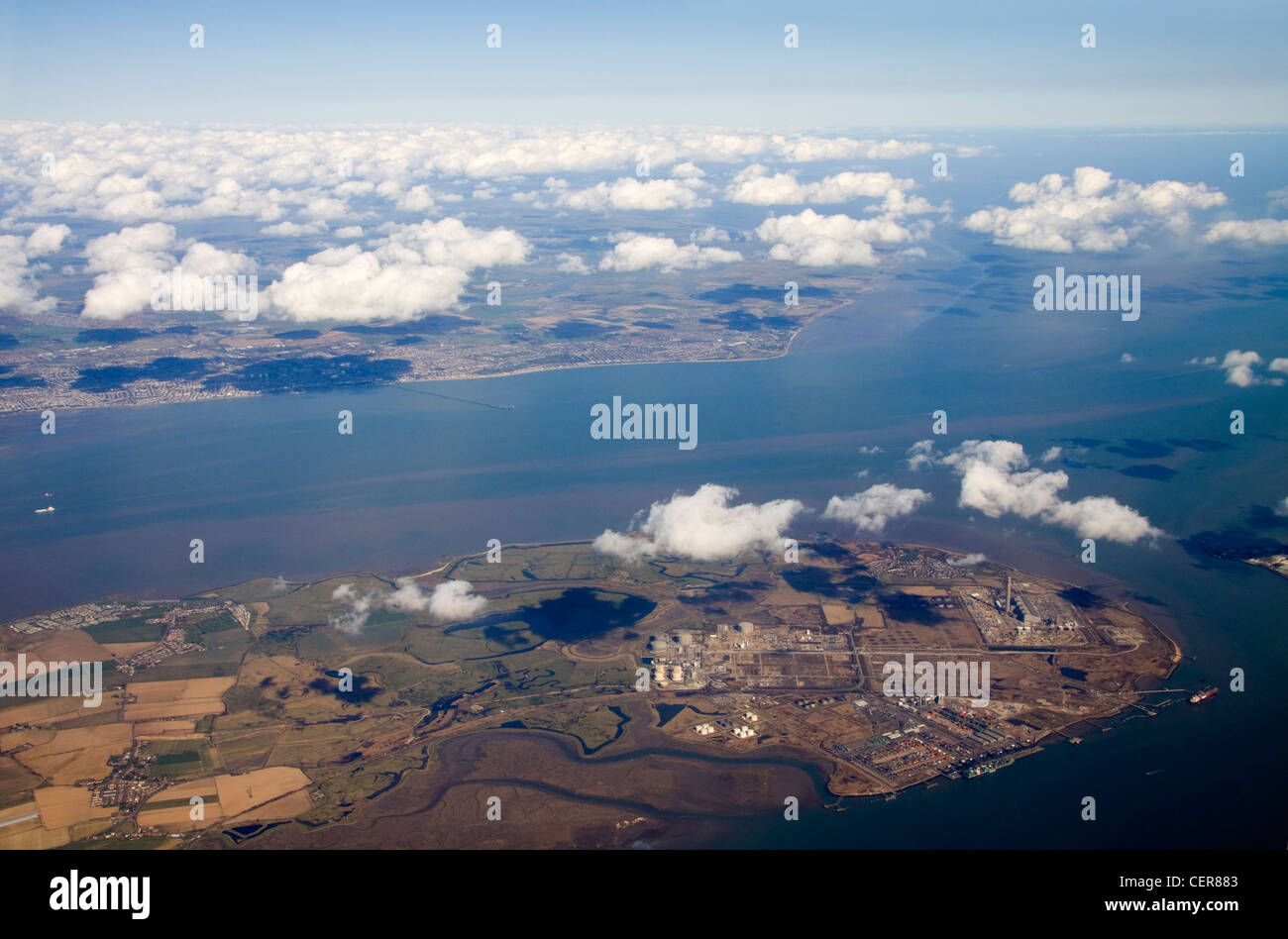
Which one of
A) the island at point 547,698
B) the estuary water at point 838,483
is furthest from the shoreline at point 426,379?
the island at point 547,698

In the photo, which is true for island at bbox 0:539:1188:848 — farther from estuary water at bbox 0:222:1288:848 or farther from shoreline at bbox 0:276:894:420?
shoreline at bbox 0:276:894:420

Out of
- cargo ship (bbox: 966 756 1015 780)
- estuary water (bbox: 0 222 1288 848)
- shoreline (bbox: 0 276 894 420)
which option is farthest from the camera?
shoreline (bbox: 0 276 894 420)

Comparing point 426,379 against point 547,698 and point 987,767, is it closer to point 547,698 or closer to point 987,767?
point 547,698

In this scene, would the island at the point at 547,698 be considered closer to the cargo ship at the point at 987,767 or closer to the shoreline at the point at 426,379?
the cargo ship at the point at 987,767

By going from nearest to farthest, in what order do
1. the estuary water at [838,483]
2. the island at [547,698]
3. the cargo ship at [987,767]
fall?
1. the island at [547,698]
2. the estuary water at [838,483]
3. the cargo ship at [987,767]

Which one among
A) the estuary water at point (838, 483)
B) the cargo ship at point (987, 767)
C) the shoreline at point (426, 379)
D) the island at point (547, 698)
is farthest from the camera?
the shoreline at point (426, 379)

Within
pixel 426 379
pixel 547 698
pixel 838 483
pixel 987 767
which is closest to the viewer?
pixel 987 767

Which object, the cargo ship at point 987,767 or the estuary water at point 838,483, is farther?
Result: the cargo ship at point 987,767

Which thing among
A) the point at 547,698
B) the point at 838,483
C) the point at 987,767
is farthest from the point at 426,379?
the point at 987,767

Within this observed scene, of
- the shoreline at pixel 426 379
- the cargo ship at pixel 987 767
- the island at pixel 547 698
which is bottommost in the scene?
the cargo ship at pixel 987 767

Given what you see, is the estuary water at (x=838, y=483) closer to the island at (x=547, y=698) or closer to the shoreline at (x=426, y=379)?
the shoreline at (x=426, y=379)

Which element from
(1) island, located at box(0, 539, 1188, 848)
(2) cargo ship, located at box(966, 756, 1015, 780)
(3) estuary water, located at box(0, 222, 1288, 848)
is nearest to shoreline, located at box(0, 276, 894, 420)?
(3) estuary water, located at box(0, 222, 1288, 848)

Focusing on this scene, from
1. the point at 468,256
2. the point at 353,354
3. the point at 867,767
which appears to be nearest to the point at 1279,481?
the point at 867,767

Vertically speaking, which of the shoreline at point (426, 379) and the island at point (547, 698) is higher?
the shoreline at point (426, 379)
